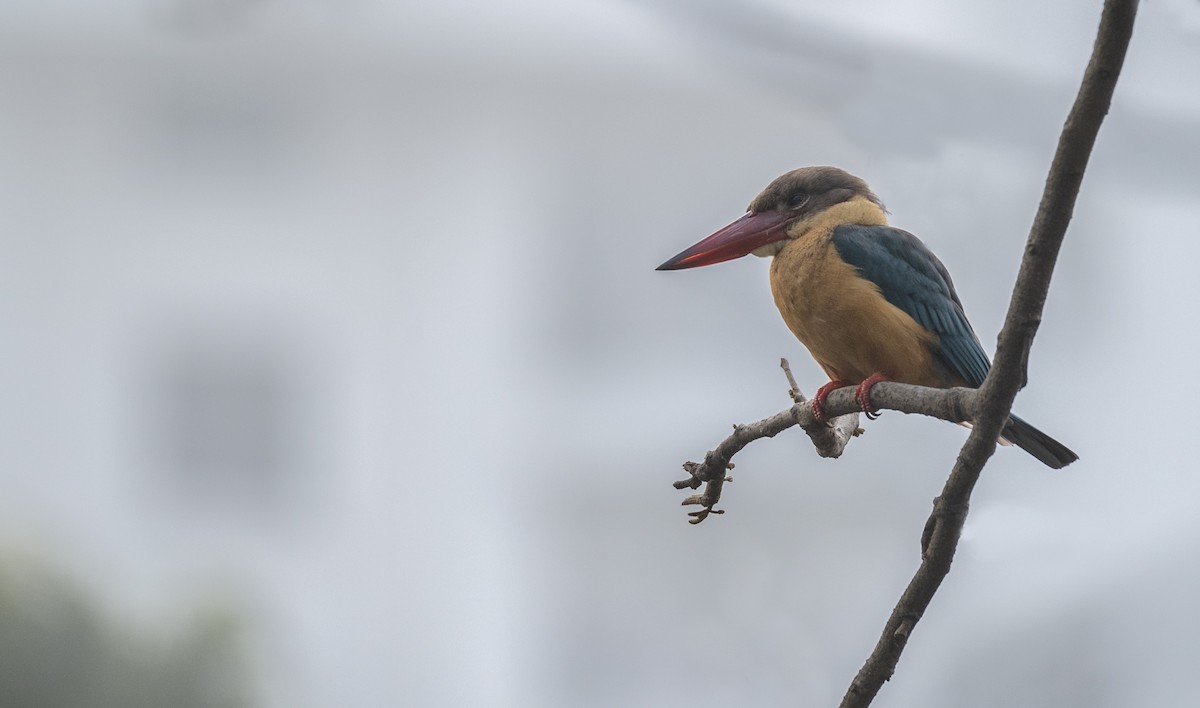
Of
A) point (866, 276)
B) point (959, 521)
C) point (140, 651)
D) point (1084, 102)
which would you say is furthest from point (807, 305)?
point (140, 651)

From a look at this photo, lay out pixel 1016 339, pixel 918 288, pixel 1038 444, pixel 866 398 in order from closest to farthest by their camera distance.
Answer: pixel 1016 339 → pixel 866 398 → pixel 1038 444 → pixel 918 288

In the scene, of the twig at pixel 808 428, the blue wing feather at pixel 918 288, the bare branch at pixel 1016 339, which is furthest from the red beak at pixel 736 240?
the bare branch at pixel 1016 339

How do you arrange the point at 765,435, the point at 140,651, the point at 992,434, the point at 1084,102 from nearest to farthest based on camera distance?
1. the point at 1084,102
2. the point at 992,434
3. the point at 765,435
4. the point at 140,651

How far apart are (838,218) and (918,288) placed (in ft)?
0.67

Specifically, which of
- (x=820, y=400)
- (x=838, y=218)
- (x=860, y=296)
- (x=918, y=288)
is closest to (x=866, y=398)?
(x=820, y=400)

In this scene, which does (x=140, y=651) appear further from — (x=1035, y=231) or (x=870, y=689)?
(x=1035, y=231)

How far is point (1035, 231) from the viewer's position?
96 centimetres

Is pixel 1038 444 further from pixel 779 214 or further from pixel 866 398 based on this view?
pixel 779 214

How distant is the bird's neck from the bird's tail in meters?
0.46

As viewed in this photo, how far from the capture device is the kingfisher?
168 centimetres

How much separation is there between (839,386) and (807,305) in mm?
142

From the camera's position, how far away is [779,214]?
1957 millimetres

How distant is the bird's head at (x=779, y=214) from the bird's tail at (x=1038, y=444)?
0.51 metres

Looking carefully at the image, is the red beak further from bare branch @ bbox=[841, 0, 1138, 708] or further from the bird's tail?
bare branch @ bbox=[841, 0, 1138, 708]
